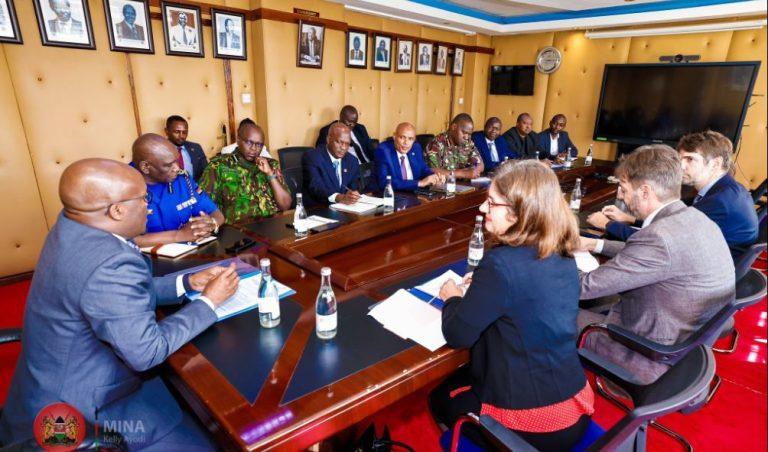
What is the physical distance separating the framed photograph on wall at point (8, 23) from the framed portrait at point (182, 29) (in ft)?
3.36

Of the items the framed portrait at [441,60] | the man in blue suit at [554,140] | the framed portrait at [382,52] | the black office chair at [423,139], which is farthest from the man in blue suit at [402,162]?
the framed portrait at [441,60]

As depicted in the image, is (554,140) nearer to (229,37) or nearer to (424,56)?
(424,56)

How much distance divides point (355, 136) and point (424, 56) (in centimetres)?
194

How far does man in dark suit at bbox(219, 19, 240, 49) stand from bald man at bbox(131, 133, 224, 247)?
93.6 inches

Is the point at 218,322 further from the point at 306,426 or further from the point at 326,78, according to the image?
the point at 326,78

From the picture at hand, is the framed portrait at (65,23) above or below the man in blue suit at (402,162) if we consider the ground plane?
above

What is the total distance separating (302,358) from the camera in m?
1.15

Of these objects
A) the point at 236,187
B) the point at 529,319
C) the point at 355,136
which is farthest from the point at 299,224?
the point at 355,136

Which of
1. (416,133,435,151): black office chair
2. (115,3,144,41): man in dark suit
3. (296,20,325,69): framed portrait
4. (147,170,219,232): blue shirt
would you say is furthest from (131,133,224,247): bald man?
(416,133,435,151): black office chair

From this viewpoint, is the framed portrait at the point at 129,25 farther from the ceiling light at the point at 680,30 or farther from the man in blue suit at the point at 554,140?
the ceiling light at the point at 680,30

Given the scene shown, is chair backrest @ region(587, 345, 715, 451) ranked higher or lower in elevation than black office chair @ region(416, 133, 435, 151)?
lower

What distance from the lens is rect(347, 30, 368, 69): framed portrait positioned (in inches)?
198

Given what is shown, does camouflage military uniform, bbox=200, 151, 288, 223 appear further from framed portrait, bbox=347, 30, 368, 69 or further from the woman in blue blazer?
framed portrait, bbox=347, 30, 368, 69

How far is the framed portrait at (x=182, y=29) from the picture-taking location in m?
3.63
